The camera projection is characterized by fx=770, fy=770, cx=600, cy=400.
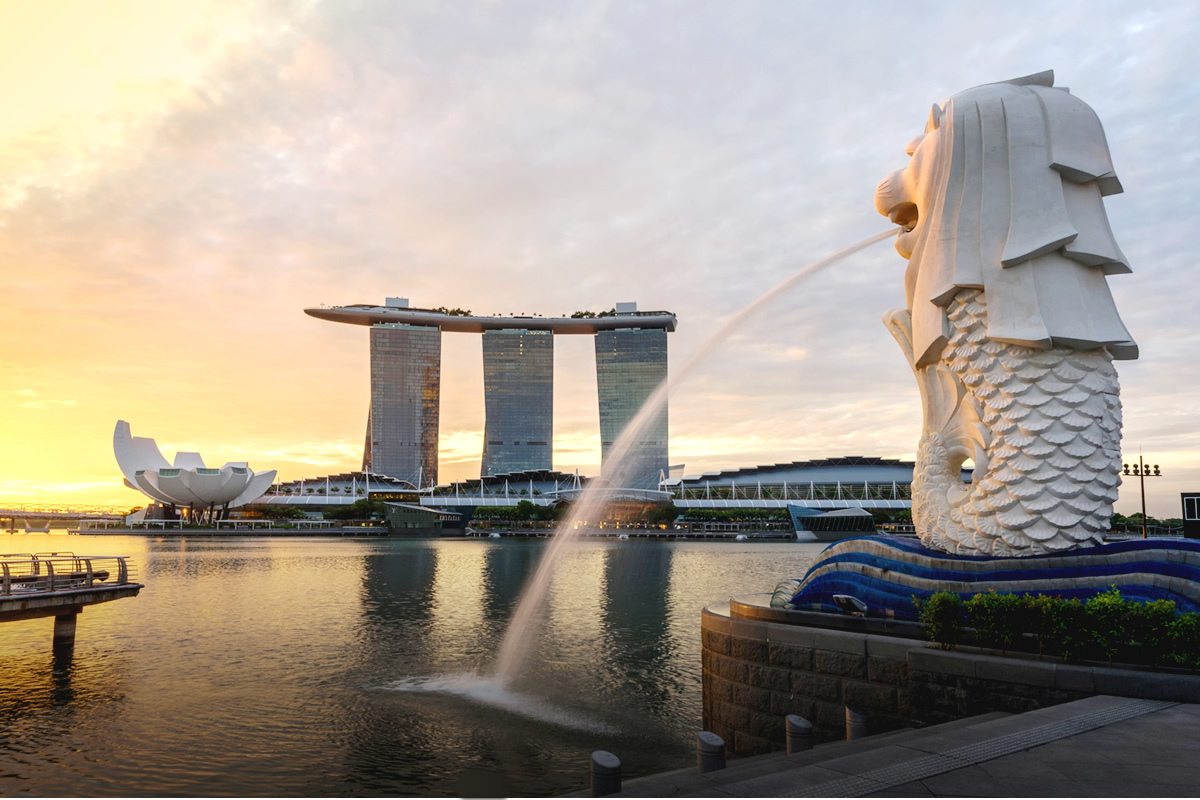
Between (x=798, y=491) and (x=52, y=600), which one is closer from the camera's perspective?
(x=52, y=600)

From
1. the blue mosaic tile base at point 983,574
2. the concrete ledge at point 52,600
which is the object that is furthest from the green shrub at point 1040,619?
the concrete ledge at point 52,600

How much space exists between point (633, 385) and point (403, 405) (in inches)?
2030

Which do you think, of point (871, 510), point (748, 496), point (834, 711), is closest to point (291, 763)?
point (834, 711)

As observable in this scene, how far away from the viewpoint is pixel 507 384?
174m

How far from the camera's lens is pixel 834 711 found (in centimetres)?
1020

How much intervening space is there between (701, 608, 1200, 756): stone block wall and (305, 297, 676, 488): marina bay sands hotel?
153 m

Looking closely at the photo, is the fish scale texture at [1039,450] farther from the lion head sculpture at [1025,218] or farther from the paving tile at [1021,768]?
the paving tile at [1021,768]

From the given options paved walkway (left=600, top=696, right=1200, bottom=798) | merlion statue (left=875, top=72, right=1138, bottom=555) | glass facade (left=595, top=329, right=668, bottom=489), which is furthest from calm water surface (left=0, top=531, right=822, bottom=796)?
glass facade (left=595, top=329, right=668, bottom=489)

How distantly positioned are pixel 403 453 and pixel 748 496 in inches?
3133

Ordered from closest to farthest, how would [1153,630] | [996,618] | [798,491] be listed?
[1153,630] < [996,618] < [798,491]

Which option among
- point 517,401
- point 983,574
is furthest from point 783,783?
point 517,401

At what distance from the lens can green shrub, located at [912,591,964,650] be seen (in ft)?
31.9

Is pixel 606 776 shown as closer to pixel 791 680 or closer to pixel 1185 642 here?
pixel 791 680

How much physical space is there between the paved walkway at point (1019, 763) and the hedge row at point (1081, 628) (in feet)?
3.20
